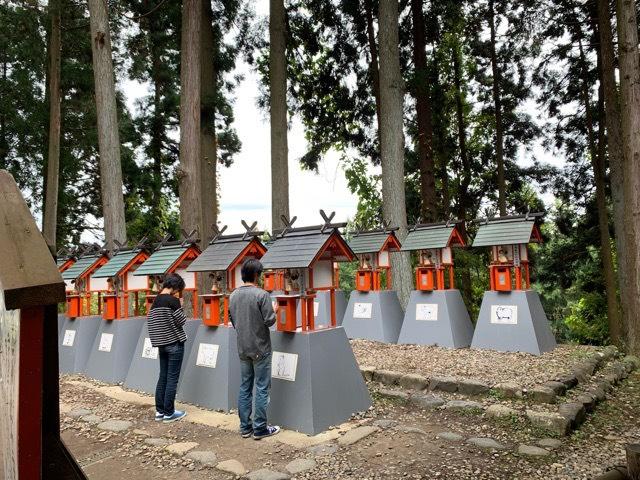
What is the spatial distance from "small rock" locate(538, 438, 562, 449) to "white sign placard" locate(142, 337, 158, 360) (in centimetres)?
501

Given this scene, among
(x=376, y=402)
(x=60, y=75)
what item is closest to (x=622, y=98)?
(x=376, y=402)

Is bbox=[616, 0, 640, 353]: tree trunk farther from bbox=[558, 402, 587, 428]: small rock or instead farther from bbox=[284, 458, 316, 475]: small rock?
bbox=[284, 458, 316, 475]: small rock

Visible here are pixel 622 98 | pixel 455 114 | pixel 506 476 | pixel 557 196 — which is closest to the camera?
pixel 506 476

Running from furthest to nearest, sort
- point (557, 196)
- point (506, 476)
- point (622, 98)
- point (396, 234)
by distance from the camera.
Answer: point (557, 196) → point (396, 234) → point (622, 98) → point (506, 476)

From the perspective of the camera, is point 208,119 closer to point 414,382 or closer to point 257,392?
point 414,382

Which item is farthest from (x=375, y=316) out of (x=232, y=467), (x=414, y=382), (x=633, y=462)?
(x=633, y=462)

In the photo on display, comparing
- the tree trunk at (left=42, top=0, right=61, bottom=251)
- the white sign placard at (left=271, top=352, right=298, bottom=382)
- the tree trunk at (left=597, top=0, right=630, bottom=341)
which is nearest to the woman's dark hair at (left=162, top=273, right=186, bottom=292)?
the white sign placard at (left=271, top=352, right=298, bottom=382)

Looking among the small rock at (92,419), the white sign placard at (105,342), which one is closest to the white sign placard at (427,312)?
the white sign placard at (105,342)

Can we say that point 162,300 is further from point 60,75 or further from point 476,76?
point 476,76

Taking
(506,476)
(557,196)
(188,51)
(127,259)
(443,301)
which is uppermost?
(188,51)

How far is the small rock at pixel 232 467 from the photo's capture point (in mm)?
3927

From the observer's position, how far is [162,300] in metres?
5.39

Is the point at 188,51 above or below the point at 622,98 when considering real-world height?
above

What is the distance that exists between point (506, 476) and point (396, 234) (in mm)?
6698
